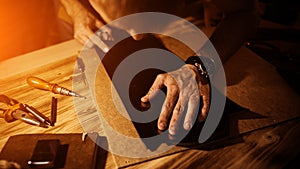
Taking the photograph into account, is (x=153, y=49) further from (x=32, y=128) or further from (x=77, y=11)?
(x=32, y=128)

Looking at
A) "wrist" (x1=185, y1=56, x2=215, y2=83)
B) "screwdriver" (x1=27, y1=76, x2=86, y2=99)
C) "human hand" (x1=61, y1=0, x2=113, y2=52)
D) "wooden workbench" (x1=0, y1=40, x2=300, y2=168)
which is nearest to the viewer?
"wooden workbench" (x1=0, y1=40, x2=300, y2=168)

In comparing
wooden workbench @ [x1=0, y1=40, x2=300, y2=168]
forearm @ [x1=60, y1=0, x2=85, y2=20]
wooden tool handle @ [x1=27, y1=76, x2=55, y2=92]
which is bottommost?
wooden workbench @ [x1=0, y1=40, x2=300, y2=168]

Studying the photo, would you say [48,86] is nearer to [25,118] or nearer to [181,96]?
[25,118]

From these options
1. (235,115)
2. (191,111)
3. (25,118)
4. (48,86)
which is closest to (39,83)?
(48,86)

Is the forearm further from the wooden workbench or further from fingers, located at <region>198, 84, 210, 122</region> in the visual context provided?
fingers, located at <region>198, 84, 210, 122</region>

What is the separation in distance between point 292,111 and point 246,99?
0.44 feet

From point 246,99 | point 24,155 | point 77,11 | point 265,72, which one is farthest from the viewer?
point 77,11

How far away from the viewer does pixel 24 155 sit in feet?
2.34

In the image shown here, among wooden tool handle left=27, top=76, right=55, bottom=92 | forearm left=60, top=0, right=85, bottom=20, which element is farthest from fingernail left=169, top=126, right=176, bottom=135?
forearm left=60, top=0, right=85, bottom=20

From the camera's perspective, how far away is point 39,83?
91 cm

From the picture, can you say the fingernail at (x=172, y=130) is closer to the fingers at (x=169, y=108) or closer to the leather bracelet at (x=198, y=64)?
the fingers at (x=169, y=108)

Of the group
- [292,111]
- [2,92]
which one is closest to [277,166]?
[292,111]

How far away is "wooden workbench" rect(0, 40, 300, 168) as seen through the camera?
2.48 feet

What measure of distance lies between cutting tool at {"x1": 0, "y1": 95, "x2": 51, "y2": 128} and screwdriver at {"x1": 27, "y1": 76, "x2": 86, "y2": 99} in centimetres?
9
